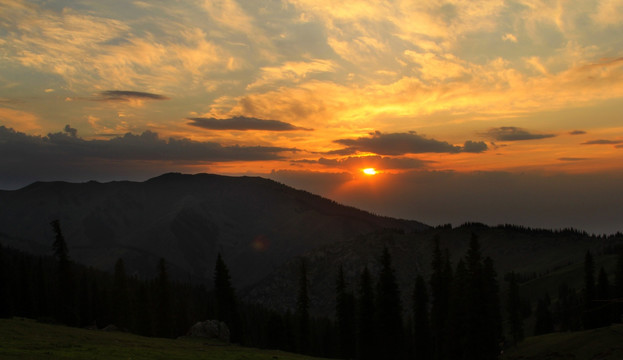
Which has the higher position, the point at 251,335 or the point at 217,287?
the point at 217,287

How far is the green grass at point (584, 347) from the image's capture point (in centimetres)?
5444

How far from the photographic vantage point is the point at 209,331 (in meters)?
79.1

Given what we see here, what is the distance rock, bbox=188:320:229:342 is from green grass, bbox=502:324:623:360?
1828 inches

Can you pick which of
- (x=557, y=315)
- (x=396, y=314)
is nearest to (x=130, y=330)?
(x=396, y=314)

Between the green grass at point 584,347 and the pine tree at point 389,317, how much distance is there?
17310 mm

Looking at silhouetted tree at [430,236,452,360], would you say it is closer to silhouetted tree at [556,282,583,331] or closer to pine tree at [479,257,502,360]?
pine tree at [479,257,502,360]

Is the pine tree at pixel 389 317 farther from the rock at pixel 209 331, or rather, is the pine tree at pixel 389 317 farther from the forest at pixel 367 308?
the rock at pixel 209 331

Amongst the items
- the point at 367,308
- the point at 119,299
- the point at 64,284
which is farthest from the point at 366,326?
the point at 64,284

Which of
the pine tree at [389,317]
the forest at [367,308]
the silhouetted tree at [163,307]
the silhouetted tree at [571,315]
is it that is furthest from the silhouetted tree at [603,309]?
the silhouetted tree at [163,307]

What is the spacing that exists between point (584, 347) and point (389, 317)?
27749 mm

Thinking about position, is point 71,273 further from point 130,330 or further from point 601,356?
point 601,356

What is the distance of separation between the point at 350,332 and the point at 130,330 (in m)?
46.8

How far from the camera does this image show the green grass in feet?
179

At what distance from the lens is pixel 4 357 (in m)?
33.0
